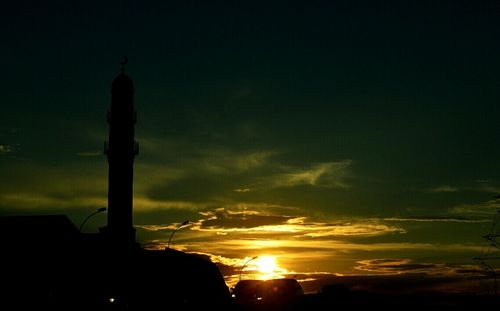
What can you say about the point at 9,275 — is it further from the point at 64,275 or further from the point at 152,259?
the point at 152,259

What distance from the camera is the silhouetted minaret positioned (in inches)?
3403

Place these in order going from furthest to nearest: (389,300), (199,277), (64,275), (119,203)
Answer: (199,277) < (119,203) < (389,300) < (64,275)

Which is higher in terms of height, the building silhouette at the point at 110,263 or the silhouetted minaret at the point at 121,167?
the silhouetted minaret at the point at 121,167

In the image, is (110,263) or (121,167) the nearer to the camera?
(110,263)

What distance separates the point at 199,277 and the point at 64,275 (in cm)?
3302

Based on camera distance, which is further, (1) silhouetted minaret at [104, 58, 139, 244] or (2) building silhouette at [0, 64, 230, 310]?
(1) silhouetted minaret at [104, 58, 139, 244]

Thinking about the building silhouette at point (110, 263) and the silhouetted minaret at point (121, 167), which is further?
the silhouetted minaret at point (121, 167)

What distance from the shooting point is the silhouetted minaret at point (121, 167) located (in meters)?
86.4

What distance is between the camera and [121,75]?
299ft

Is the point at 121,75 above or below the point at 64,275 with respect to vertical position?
above

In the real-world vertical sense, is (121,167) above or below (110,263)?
above

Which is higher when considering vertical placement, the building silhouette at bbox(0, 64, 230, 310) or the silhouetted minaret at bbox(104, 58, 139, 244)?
the silhouetted minaret at bbox(104, 58, 139, 244)

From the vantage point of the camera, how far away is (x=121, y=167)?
87000 millimetres

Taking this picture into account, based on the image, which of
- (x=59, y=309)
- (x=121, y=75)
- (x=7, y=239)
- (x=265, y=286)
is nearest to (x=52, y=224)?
(x=7, y=239)
